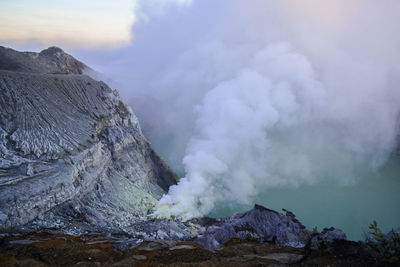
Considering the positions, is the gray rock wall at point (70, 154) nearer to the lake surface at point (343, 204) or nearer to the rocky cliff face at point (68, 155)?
the rocky cliff face at point (68, 155)

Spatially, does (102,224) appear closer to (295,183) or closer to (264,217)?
(264,217)

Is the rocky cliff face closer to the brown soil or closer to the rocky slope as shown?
the rocky slope

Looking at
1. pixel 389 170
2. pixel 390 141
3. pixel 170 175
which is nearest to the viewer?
pixel 170 175

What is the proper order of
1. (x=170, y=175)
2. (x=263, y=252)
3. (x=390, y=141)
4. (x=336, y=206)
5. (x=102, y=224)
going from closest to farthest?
1. (x=263, y=252)
2. (x=102, y=224)
3. (x=336, y=206)
4. (x=170, y=175)
5. (x=390, y=141)

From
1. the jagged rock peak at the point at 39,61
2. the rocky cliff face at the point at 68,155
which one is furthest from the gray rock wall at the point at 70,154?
the jagged rock peak at the point at 39,61

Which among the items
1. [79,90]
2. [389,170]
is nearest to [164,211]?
[79,90]

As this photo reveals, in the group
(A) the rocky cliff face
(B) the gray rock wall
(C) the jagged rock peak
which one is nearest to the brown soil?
(A) the rocky cliff face

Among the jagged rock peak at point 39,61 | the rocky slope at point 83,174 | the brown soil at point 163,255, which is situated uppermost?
the jagged rock peak at point 39,61
